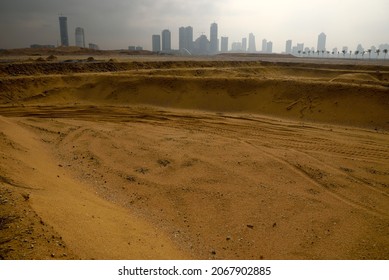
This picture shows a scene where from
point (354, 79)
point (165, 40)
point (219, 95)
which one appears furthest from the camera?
point (165, 40)

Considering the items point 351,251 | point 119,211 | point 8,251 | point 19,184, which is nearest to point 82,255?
point 8,251

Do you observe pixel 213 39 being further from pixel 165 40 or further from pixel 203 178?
pixel 203 178

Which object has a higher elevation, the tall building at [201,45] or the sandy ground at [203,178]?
the tall building at [201,45]

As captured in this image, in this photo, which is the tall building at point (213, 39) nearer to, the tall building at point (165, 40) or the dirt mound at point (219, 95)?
the tall building at point (165, 40)

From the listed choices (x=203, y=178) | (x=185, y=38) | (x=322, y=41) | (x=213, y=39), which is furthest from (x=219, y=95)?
(x=322, y=41)

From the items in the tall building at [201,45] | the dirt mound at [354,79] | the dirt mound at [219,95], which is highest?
the tall building at [201,45]

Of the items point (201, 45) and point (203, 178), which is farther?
point (201, 45)

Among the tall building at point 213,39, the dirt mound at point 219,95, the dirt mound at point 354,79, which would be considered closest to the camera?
the dirt mound at point 219,95

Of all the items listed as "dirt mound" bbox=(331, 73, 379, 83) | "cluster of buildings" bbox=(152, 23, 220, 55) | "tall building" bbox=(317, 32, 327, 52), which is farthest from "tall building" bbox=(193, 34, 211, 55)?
"dirt mound" bbox=(331, 73, 379, 83)

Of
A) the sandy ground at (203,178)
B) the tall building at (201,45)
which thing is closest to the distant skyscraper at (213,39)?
the tall building at (201,45)

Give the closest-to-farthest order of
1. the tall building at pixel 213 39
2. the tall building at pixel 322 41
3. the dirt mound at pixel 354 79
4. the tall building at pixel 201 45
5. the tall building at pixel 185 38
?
1. the dirt mound at pixel 354 79
2. the tall building at pixel 201 45
3. the tall building at pixel 185 38
4. the tall building at pixel 213 39
5. the tall building at pixel 322 41
